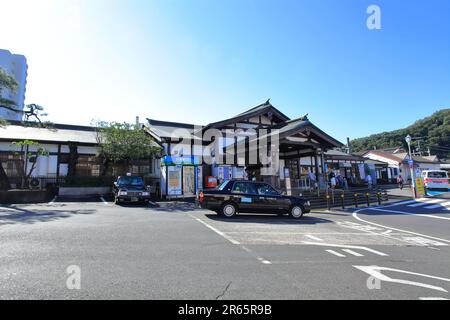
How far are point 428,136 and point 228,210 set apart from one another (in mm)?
73413

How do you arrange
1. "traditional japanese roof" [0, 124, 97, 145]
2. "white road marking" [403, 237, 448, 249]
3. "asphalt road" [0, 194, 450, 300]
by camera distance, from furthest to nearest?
"traditional japanese roof" [0, 124, 97, 145], "white road marking" [403, 237, 448, 249], "asphalt road" [0, 194, 450, 300]

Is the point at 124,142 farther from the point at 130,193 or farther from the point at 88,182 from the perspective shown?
the point at 130,193

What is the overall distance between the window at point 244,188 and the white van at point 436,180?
1770cm

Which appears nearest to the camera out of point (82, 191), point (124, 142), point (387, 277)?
point (387, 277)

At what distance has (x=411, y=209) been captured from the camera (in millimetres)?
14969

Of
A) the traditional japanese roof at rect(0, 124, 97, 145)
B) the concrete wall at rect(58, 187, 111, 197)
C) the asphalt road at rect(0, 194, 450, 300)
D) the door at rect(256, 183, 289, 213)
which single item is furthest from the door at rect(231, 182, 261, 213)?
the traditional japanese roof at rect(0, 124, 97, 145)

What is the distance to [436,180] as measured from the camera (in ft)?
67.7

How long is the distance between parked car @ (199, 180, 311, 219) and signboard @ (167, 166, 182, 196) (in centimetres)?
793

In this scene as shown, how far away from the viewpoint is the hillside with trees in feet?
210

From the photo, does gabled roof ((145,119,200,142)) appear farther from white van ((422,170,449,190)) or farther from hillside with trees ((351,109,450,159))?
hillside with trees ((351,109,450,159))

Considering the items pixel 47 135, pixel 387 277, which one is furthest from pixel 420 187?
pixel 47 135

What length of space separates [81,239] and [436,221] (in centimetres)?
1372

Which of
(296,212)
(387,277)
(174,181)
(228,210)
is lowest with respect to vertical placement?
(387,277)

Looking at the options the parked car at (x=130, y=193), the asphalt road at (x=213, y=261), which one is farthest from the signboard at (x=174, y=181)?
the asphalt road at (x=213, y=261)
